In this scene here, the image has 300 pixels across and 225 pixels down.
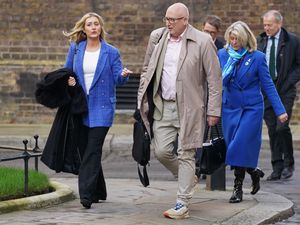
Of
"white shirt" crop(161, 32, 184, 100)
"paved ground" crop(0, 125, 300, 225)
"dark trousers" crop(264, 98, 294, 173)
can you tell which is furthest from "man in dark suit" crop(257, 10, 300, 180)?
"white shirt" crop(161, 32, 184, 100)

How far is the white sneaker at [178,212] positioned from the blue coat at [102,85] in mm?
1039

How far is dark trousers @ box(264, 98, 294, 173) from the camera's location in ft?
40.1

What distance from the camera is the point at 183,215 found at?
8.57 meters

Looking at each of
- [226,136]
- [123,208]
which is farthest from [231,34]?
[123,208]

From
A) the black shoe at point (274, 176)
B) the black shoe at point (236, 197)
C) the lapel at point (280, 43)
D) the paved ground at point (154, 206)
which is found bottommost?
the black shoe at point (274, 176)

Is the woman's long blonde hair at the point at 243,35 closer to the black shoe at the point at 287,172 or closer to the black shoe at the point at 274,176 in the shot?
the black shoe at the point at 274,176

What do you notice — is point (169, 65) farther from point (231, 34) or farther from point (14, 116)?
point (14, 116)

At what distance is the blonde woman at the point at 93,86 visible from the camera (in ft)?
29.8

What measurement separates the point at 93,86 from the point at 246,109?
4.87 feet

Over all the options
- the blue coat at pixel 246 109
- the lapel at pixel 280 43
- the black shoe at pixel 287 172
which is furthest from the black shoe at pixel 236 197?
the lapel at pixel 280 43

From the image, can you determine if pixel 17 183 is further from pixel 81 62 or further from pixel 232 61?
pixel 232 61

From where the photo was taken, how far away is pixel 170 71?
8695 mm

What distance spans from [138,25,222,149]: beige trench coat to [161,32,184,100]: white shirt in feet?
0.19

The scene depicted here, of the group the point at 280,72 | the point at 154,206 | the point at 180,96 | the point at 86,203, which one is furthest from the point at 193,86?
the point at 280,72
